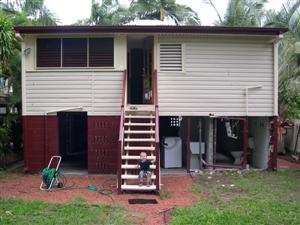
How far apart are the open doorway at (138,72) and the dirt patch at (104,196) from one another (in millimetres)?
3636

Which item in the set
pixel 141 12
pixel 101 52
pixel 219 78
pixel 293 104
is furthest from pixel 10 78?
pixel 141 12

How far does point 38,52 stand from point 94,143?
3.00m

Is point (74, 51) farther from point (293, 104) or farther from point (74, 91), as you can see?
point (293, 104)

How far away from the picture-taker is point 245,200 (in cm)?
920

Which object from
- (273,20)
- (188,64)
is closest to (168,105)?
(188,64)

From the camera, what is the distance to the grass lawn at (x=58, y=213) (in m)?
7.43

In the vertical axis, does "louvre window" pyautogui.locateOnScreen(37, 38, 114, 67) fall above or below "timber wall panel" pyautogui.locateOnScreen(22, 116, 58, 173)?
above

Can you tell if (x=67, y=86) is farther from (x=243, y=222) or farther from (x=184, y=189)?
(x=243, y=222)

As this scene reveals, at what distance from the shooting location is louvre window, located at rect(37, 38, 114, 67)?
12734 mm

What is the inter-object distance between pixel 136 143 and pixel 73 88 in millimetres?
2511

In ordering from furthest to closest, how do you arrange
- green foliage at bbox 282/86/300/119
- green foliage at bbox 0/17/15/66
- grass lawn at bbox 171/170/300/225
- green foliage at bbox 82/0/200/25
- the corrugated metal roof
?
1. green foliage at bbox 82/0/200/25
2. green foliage at bbox 282/86/300/119
3. the corrugated metal roof
4. green foliage at bbox 0/17/15/66
5. grass lawn at bbox 171/170/300/225

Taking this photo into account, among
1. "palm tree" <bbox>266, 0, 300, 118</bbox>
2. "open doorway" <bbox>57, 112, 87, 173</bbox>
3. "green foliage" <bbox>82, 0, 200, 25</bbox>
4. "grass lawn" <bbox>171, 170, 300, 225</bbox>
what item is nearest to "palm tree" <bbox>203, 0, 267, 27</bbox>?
"palm tree" <bbox>266, 0, 300, 118</bbox>

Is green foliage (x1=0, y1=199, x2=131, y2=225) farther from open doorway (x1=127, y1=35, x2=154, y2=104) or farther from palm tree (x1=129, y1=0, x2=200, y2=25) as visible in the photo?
palm tree (x1=129, y1=0, x2=200, y2=25)

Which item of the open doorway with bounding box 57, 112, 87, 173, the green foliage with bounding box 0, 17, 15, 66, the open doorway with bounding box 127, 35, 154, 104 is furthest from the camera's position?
the open doorway with bounding box 57, 112, 87, 173
